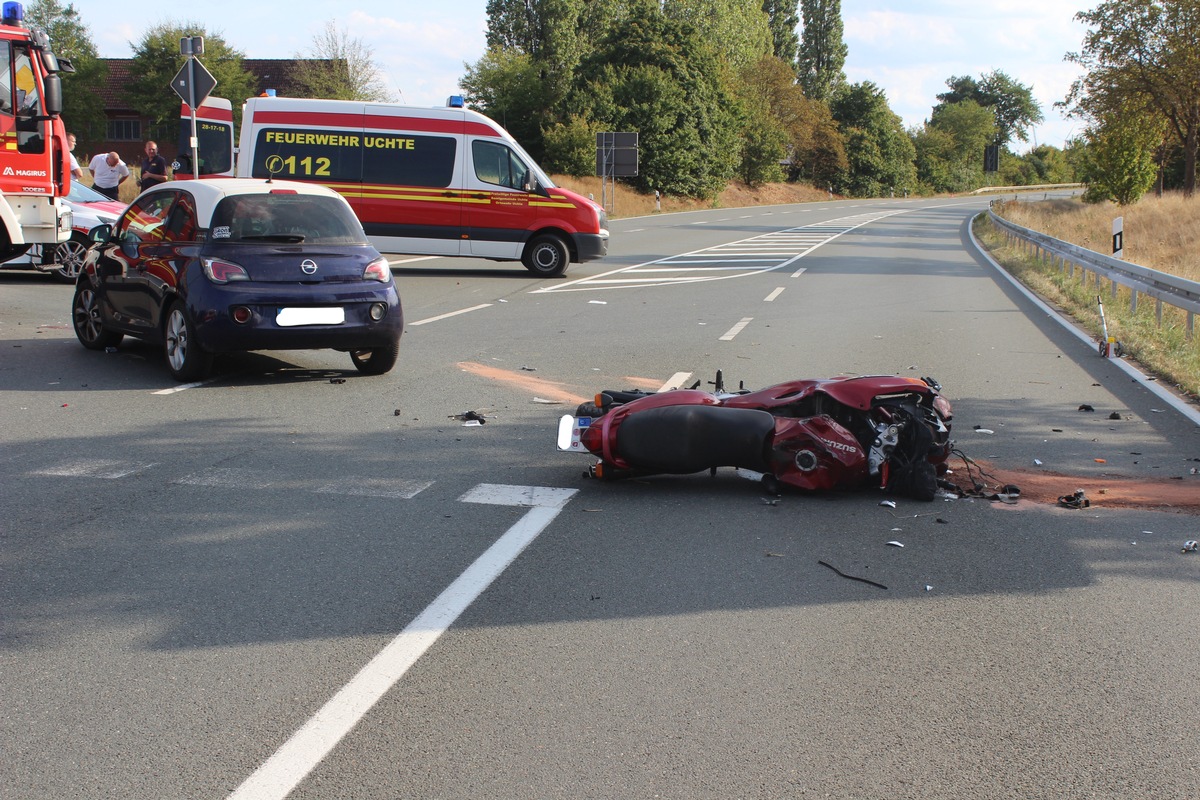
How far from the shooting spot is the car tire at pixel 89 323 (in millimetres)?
11156

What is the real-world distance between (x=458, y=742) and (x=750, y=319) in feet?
39.3

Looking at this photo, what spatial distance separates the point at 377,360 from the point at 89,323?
10.2 feet

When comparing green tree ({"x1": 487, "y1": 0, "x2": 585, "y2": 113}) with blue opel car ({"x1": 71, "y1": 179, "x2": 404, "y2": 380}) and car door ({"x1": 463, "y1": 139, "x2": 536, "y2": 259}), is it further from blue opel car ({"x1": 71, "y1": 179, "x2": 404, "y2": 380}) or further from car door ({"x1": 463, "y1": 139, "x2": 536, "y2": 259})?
blue opel car ({"x1": 71, "y1": 179, "x2": 404, "y2": 380})

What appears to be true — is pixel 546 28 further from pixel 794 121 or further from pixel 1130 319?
pixel 1130 319

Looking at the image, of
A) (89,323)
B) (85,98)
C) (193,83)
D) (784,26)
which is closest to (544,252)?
(193,83)

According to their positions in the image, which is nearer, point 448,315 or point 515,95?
point 448,315

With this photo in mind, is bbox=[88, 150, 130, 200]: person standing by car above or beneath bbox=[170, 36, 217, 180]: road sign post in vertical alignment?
beneath

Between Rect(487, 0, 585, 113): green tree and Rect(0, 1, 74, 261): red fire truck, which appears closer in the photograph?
Rect(0, 1, 74, 261): red fire truck

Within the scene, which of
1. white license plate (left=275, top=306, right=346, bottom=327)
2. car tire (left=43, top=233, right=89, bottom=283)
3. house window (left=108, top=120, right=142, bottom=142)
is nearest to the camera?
white license plate (left=275, top=306, right=346, bottom=327)

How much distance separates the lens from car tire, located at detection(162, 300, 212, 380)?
→ 948cm

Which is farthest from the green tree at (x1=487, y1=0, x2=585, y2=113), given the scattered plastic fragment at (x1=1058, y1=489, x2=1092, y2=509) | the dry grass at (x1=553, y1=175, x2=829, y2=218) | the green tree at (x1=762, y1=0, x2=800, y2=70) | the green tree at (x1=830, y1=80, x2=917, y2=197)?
the scattered plastic fragment at (x1=1058, y1=489, x2=1092, y2=509)

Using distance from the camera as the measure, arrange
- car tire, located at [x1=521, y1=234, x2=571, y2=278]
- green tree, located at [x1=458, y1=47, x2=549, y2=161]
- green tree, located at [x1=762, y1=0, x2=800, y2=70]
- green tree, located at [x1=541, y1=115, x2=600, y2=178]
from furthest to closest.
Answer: green tree, located at [x1=762, y1=0, x2=800, y2=70] < green tree, located at [x1=458, y1=47, x2=549, y2=161] < green tree, located at [x1=541, y1=115, x2=600, y2=178] < car tire, located at [x1=521, y1=234, x2=571, y2=278]

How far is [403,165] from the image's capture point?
20250 millimetres

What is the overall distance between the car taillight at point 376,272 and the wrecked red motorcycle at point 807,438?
12.0ft
